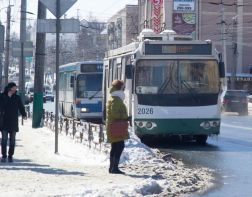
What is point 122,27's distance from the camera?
103 m

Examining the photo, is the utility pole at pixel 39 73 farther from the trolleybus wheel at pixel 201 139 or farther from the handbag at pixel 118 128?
the handbag at pixel 118 128

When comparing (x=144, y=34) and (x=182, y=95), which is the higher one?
(x=144, y=34)

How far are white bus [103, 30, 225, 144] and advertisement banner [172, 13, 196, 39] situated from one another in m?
59.4

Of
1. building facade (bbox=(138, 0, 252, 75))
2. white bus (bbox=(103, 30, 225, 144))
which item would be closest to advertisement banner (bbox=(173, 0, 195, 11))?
building facade (bbox=(138, 0, 252, 75))

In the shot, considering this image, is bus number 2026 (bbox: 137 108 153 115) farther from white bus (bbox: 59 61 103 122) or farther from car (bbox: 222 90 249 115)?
car (bbox: 222 90 249 115)

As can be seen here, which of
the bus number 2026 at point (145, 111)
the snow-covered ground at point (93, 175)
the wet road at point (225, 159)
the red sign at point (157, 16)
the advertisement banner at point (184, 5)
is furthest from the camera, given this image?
the advertisement banner at point (184, 5)

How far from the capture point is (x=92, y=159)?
50.7 ft

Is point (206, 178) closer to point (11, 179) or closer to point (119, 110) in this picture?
point (119, 110)

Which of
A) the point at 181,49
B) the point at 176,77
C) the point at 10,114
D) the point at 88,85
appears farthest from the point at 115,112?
the point at 88,85

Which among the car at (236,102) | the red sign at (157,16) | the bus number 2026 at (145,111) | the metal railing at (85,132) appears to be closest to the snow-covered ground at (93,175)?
the metal railing at (85,132)

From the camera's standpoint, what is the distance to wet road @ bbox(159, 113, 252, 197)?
11.8 meters

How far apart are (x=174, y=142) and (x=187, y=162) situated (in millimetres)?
5877

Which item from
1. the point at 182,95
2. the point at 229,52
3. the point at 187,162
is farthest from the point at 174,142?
A: the point at 229,52

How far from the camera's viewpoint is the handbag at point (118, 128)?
12.9 meters
